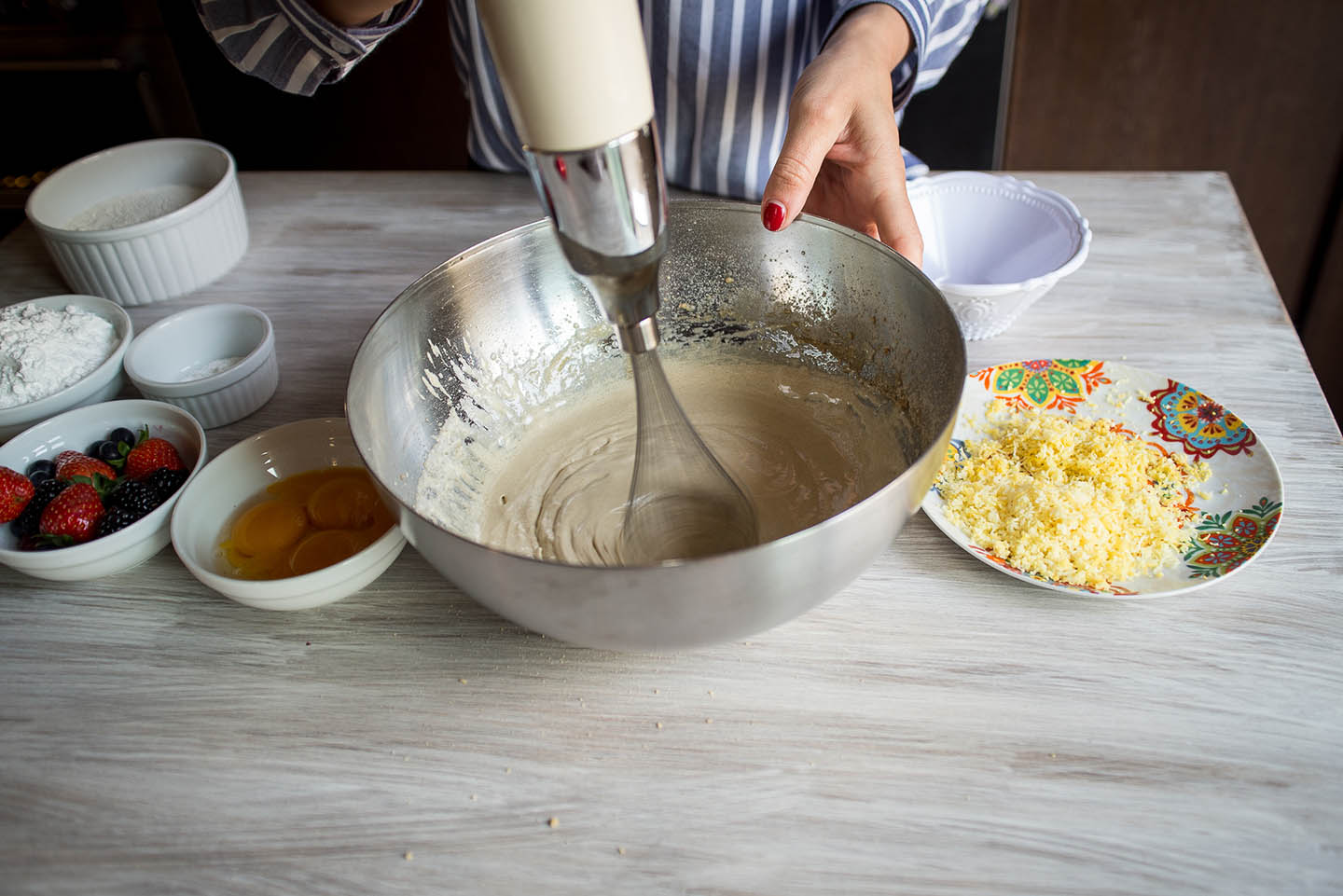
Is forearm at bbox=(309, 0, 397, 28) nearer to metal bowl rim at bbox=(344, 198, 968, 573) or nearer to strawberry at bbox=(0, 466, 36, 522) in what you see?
metal bowl rim at bbox=(344, 198, 968, 573)

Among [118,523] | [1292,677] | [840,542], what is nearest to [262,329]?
[118,523]

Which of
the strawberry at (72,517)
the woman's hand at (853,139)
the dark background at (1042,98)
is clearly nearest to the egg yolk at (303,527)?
the strawberry at (72,517)

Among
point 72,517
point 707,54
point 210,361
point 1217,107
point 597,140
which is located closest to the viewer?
point 597,140

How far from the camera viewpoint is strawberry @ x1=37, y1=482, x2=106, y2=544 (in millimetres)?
753

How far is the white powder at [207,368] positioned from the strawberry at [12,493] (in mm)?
189

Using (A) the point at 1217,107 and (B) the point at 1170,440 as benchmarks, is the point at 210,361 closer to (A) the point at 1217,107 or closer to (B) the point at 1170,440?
(B) the point at 1170,440

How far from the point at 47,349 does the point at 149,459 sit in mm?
221

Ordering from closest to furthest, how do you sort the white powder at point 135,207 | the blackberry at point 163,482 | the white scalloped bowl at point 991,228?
the blackberry at point 163,482
the white scalloped bowl at point 991,228
the white powder at point 135,207

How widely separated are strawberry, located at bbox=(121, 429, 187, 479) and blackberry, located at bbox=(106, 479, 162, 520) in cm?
3

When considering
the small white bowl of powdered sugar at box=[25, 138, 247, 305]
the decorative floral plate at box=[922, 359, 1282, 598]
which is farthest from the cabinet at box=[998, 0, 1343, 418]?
the small white bowl of powdered sugar at box=[25, 138, 247, 305]

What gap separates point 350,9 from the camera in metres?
1.01

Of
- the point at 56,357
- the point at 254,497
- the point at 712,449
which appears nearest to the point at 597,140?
the point at 712,449

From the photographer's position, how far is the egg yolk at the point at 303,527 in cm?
76

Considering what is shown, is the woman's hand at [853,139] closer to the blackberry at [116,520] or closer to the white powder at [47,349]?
the blackberry at [116,520]
